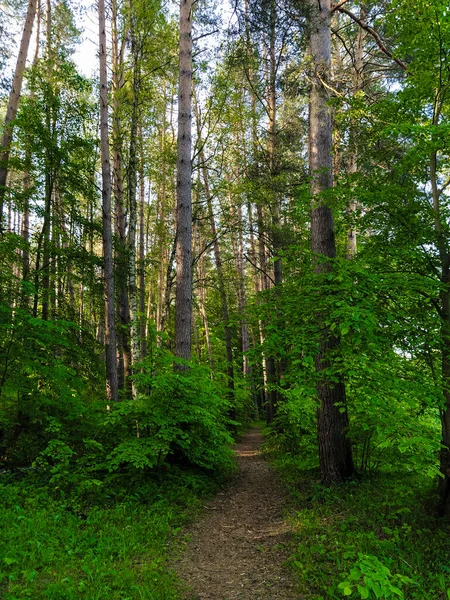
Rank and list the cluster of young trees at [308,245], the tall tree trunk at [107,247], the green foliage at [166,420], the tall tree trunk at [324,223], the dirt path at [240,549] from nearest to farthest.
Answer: the dirt path at [240,549], the cluster of young trees at [308,245], the green foliage at [166,420], the tall tree trunk at [324,223], the tall tree trunk at [107,247]

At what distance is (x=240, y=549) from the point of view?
457 centimetres

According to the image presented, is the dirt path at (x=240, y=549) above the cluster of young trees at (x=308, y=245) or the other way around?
the other way around

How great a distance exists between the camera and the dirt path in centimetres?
355

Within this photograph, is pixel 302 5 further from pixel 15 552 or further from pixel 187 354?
pixel 15 552

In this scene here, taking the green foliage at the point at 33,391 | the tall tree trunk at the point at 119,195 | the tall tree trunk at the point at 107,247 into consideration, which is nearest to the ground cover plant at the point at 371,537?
the green foliage at the point at 33,391

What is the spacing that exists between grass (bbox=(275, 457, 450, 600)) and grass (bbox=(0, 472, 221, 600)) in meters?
1.57

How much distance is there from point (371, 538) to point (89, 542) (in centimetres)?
331

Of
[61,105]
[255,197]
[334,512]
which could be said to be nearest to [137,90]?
[61,105]

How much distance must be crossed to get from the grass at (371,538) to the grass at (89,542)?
1575 mm

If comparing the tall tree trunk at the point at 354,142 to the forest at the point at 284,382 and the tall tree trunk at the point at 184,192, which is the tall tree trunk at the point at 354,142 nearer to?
the forest at the point at 284,382

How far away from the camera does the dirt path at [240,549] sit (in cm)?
355

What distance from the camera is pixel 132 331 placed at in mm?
9180

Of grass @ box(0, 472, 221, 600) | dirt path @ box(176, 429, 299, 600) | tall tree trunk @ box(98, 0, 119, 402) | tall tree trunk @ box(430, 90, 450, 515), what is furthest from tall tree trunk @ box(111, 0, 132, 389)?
tall tree trunk @ box(430, 90, 450, 515)

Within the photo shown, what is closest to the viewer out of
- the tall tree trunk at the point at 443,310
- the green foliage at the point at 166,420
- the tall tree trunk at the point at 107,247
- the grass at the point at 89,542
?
the grass at the point at 89,542
